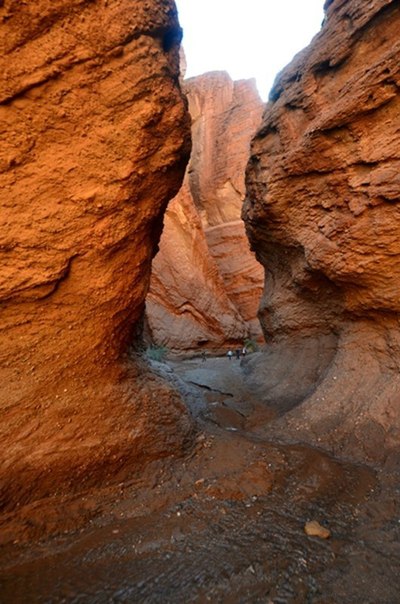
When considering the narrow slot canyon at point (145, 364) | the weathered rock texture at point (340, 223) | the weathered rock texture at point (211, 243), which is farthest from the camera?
the weathered rock texture at point (211, 243)

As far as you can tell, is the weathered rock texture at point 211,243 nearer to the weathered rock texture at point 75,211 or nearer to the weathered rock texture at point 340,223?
the weathered rock texture at point 340,223

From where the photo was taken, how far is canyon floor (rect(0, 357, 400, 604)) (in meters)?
1.78

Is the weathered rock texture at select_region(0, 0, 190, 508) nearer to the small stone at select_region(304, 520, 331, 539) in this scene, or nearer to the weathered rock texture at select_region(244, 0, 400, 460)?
the small stone at select_region(304, 520, 331, 539)

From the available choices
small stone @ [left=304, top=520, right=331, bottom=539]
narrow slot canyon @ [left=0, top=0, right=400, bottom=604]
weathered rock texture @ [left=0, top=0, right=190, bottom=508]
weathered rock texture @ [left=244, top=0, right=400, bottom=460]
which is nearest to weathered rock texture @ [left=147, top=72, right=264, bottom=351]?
weathered rock texture @ [left=244, top=0, right=400, bottom=460]

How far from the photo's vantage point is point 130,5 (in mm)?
2438

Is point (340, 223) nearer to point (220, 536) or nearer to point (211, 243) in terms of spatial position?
point (220, 536)

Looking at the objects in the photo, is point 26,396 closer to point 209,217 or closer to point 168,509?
point 168,509

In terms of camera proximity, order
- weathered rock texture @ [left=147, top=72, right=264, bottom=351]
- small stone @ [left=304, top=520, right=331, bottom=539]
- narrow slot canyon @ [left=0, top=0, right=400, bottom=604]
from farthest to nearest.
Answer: weathered rock texture @ [left=147, top=72, right=264, bottom=351], small stone @ [left=304, top=520, right=331, bottom=539], narrow slot canyon @ [left=0, top=0, right=400, bottom=604]

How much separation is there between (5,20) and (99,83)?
636 millimetres

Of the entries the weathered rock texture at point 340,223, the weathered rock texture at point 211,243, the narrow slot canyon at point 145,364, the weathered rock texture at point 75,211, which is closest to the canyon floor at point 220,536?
the narrow slot canyon at point 145,364

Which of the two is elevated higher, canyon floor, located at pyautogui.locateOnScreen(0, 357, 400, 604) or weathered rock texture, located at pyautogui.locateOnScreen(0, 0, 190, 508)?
weathered rock texture, located at pyautogui.locateOnScreen(0, 0, 190, 508)

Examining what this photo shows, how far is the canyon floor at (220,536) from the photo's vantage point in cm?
178

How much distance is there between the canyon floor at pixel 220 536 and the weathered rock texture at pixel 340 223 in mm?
893

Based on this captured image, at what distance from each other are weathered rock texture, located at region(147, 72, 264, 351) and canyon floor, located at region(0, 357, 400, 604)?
10897 millimetres
